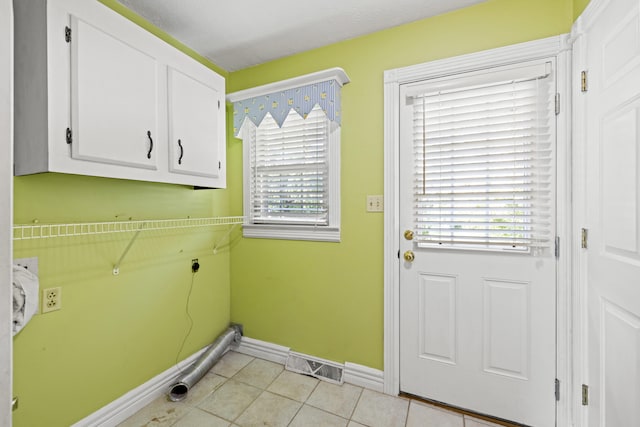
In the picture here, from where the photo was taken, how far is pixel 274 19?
1784 mm

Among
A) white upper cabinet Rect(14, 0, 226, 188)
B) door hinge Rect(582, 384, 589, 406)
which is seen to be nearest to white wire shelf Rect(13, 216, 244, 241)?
white upper cabinet Rect(14, 0, 226, 188)

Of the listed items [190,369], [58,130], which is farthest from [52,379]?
[58,130]

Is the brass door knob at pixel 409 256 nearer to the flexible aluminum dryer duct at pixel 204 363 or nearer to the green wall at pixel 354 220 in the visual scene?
the green wall at pixel 354 220

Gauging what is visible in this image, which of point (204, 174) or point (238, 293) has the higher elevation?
point (204, 174)

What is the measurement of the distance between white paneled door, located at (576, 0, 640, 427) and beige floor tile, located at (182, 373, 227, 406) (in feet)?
6.98

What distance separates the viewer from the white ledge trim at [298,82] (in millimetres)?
1859

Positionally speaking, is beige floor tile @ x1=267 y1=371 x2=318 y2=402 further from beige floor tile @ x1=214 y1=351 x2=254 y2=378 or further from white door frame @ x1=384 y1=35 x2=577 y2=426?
white door frame @ x1=384 y1=35 x2=577 y2=426

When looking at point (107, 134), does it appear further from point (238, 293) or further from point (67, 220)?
point (238, 293)

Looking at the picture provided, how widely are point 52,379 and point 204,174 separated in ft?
4.27

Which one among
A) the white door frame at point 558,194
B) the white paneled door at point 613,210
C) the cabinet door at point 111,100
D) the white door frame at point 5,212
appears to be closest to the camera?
the white door frame at point 5,212

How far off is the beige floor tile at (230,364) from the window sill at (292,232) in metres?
1.01

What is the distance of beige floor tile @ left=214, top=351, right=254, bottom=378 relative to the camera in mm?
2104

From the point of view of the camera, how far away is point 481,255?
1662 millimetres

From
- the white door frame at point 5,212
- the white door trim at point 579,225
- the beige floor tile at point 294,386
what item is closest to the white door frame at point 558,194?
the white door trim at point 579,225
